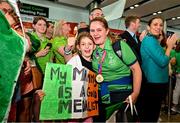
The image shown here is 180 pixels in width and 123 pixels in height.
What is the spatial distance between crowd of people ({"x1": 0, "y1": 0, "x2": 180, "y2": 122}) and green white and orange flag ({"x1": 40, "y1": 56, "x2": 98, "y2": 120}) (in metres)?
0.06

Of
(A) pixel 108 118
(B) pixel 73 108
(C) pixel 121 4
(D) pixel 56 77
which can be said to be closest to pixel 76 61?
(D) pixel 56 77

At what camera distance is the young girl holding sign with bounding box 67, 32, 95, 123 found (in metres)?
2.04

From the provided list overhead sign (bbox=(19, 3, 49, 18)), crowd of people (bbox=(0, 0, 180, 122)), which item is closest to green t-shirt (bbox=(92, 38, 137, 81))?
crowd of people (bbox=(0, 0, 180, 122))

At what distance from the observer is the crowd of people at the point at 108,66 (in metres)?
2.02

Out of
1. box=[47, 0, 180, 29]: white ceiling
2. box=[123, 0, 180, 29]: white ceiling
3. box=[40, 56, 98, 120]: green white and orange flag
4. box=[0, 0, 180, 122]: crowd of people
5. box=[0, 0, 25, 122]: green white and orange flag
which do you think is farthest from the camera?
box=[123, 0, 180, 29]: white ceiling

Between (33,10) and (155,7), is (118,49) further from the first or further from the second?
(155,7)

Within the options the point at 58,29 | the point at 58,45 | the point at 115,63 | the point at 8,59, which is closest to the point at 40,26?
the point at 58,29

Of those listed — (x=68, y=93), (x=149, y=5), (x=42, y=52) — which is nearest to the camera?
(x=68, y=93)

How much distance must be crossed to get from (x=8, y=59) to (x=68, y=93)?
1011mm

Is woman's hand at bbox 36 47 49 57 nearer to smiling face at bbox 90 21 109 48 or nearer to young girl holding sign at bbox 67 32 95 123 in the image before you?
young girl holding sign at bbox 67 32 95 123

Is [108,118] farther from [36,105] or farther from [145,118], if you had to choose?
[145,118]

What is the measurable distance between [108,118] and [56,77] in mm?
524

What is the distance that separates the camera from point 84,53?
2.09 m

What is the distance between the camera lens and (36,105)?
→ 227 cm
